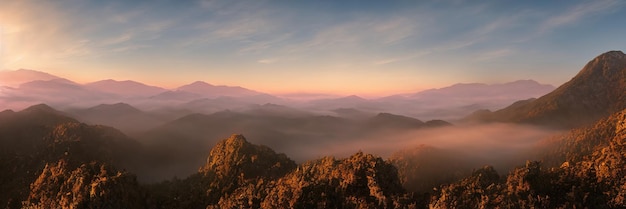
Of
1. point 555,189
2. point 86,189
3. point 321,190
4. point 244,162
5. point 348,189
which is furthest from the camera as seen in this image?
point 244,162

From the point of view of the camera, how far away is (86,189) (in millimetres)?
89562

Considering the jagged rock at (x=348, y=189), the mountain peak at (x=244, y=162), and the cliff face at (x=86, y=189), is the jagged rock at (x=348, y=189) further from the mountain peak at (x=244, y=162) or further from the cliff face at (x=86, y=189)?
the mountain peak at (x=244, y=162)

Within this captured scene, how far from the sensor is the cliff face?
287 feet

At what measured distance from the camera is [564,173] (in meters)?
79.7

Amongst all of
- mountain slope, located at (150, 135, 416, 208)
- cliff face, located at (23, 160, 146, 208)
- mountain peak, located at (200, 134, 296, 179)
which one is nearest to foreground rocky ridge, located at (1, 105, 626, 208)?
cliff face, located at (23, 160, 146, 208)

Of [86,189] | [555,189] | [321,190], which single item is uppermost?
[86,189]

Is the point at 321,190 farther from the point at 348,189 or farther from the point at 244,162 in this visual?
the point at 244,162

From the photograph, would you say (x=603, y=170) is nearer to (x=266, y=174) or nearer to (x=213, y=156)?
(x=266, y=174)

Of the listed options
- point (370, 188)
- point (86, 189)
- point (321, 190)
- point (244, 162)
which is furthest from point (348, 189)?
point (244, 162)

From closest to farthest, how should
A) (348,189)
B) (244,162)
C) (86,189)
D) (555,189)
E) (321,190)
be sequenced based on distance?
(555,189) → (348,189) → (321,190) → (86,189) → (244,162)

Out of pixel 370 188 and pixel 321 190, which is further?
pixel 321 190

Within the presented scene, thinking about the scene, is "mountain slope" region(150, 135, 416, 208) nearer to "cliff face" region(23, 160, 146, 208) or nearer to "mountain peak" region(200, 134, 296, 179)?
"mountain peak" region(200, 134, 296, 179)

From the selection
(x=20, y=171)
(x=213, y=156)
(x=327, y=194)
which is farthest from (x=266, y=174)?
(x=20, y=171)

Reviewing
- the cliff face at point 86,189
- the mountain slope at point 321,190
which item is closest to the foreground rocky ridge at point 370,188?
the cliff face at point 86,189
